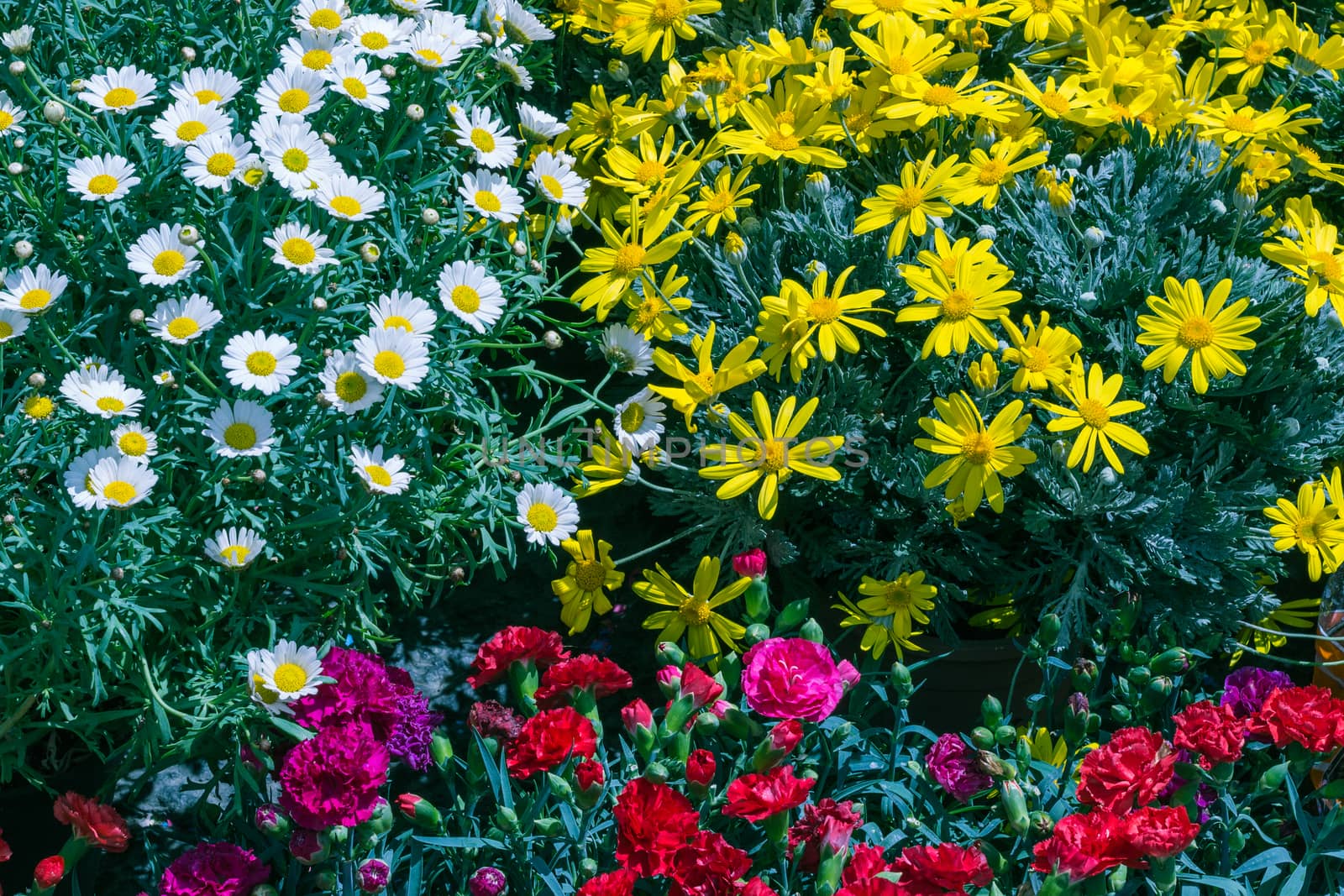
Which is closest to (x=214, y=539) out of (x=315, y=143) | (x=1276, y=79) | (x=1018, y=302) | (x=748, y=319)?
(x=315, y=143)

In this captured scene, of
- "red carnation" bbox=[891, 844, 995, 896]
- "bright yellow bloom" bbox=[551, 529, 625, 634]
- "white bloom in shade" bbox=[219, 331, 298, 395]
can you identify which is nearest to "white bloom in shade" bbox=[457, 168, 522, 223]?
"white bloom in shade" bbox=[219, 331, 298, 395]

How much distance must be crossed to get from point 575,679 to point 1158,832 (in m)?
0.75

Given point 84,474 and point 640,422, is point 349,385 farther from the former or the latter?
point 640,422

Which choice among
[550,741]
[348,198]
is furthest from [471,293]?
[550,741]

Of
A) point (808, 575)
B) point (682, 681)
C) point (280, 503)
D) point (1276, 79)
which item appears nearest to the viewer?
point (682, 681)

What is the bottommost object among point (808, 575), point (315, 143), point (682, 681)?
point (808, 575)

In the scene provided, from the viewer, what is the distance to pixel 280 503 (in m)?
2.00

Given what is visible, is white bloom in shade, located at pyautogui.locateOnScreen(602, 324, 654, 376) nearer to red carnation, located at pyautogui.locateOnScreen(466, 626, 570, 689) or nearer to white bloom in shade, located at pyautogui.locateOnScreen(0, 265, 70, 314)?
red carnation, located at pyautogui.locateOnScreen(466, 626, 570, 689)

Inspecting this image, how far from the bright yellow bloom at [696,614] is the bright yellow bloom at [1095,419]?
1.96 feet

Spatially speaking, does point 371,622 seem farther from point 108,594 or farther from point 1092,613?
point 1092,613

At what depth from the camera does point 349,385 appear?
6.09 feet

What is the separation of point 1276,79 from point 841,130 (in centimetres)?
125

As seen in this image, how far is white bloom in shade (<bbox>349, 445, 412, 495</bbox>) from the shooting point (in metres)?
1.81

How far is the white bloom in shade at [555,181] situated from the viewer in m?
2.24
